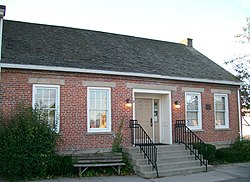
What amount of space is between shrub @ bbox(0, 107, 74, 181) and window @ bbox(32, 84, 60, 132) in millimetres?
945

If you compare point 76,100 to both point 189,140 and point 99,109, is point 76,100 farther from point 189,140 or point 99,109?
point 189,140

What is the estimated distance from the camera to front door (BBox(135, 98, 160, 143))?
44.7 feet

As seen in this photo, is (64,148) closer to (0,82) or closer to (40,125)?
(40,125)

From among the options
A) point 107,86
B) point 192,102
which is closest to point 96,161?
point 107,86

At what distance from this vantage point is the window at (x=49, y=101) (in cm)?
1078

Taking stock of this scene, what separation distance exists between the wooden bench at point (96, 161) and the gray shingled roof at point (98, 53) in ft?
11.5

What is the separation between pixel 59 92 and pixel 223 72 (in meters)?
9.94

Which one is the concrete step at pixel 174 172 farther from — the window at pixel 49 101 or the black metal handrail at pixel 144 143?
the window at pixel 49 101

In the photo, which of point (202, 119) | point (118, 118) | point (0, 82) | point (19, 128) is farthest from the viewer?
point (202, 119)

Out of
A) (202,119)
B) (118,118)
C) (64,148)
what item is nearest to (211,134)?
(202,119)

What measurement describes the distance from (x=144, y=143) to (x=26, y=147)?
5.25m

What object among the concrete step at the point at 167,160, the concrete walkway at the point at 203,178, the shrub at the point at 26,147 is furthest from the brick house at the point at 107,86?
the concrete walkway at the point at 203,178

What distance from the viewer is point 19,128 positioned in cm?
935

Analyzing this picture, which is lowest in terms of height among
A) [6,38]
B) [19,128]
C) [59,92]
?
[19,128]
